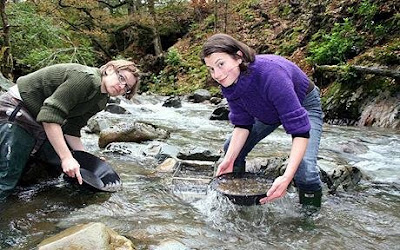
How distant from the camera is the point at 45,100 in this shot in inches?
111

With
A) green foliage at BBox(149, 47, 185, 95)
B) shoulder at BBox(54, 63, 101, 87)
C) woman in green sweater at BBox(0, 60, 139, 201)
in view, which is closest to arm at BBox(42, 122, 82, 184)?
woman in green sweater at BBox(0, 60, 139, 201)

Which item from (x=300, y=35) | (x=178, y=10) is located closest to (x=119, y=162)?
(x=300, y=35)

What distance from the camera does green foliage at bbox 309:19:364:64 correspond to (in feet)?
30.4

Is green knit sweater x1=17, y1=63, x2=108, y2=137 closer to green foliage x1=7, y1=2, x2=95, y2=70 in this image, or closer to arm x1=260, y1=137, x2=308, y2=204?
arm x1=260, y1=137, x2=308, y2=204

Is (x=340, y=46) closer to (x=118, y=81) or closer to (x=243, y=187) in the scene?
(x=243, y=187)

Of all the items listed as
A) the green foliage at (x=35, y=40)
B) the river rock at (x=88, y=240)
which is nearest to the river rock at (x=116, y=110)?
the green foliage at (x=35, y=40)

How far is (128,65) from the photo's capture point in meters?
3.01

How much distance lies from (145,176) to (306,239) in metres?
1.95

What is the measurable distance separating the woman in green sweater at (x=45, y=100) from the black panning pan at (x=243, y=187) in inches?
38.4

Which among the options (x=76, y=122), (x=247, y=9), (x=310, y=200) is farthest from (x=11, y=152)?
(x=247, y=9)

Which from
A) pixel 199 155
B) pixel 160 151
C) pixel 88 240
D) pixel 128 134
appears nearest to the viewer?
pixel 88 240

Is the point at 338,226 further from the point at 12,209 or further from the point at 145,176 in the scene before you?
the point at 12,209

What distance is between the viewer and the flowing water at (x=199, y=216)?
258 centimetres

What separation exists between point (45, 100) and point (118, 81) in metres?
0.52
